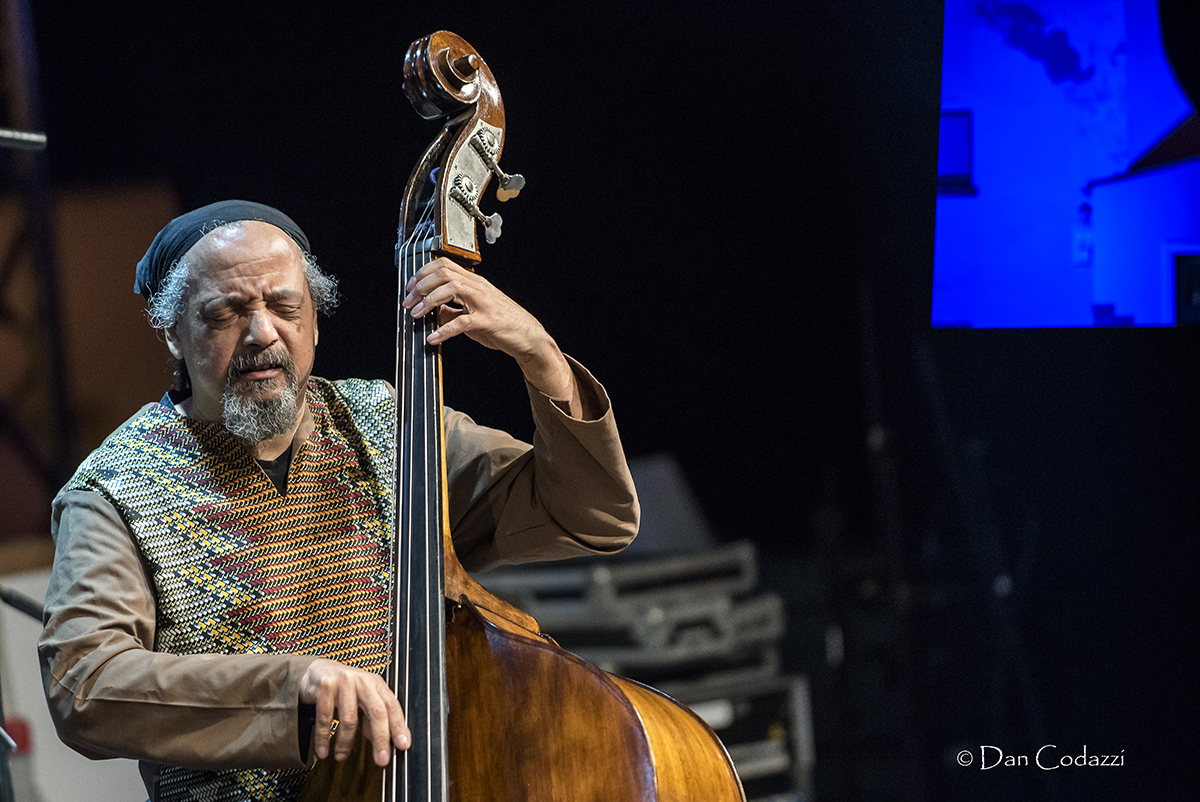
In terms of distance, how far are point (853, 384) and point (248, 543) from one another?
2.06 metres

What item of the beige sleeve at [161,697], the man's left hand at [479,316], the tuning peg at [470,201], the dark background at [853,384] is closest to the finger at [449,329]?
the man's left hand at [479,316]

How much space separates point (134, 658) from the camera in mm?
1313

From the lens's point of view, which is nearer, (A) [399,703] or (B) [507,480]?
(A) [399,703]

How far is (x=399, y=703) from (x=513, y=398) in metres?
1.73

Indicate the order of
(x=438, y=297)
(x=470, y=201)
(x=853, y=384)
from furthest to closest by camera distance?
1. (x=853, y=384)
2. (x=470, y=201)
3. (x=438, y=297)

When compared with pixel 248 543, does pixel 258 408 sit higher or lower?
higher

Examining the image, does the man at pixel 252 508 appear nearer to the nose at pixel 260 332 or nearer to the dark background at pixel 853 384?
the nose at pixel 260 332

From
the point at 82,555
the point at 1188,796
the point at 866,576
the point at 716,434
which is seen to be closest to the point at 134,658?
the point at 82,555

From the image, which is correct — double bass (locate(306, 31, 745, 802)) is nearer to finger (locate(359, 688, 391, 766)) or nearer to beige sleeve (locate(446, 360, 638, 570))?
finger (locate(359, 688, 391, 766))

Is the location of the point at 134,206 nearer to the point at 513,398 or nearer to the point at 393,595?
the point at 513,398

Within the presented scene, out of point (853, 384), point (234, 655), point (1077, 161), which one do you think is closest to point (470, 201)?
point (234, 655)

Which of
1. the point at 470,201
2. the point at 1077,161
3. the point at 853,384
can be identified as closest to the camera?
the point at 470,201

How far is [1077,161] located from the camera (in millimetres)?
2660

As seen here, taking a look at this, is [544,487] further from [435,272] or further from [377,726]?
[377,726]
